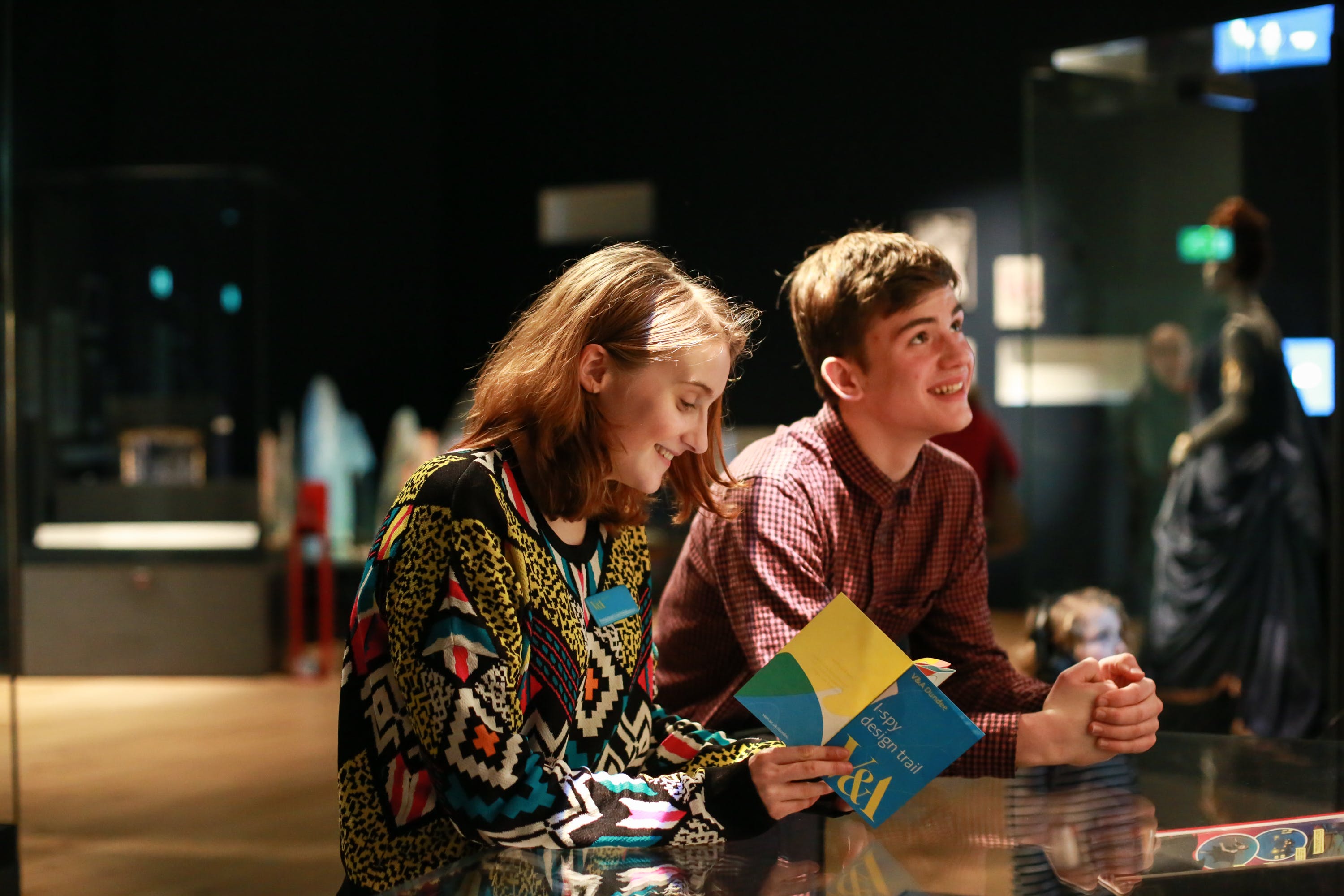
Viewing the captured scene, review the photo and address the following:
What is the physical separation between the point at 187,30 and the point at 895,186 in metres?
3.67

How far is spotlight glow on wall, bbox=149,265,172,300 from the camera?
6.09 m

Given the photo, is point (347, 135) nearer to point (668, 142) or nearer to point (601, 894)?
point (668, 142)

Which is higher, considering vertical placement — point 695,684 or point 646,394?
point 646,394

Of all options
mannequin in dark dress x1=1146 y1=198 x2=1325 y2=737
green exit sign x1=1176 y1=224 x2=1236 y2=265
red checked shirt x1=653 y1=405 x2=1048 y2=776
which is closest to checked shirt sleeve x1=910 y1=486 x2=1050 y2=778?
red checked shirt x1=653 y1=405 x2=1048 y2=776

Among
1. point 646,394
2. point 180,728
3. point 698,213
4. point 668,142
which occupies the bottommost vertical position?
point 180,728

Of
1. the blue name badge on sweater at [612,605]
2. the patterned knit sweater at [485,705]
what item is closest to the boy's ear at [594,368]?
the patterned knit sweater at [485,705]

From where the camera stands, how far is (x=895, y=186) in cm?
516

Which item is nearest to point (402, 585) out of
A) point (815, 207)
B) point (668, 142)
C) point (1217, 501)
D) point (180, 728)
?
point (815, 207)

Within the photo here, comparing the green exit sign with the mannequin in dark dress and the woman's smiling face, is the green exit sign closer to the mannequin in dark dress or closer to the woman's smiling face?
the mannequin in dark dress

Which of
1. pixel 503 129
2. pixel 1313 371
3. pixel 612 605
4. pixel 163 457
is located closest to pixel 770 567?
pixel 612 605

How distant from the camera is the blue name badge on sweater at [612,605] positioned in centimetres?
127

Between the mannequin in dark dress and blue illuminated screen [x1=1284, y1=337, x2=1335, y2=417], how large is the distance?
3cm

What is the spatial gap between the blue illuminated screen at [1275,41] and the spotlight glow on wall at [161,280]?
4.69 m

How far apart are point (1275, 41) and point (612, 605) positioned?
3.51 metres
